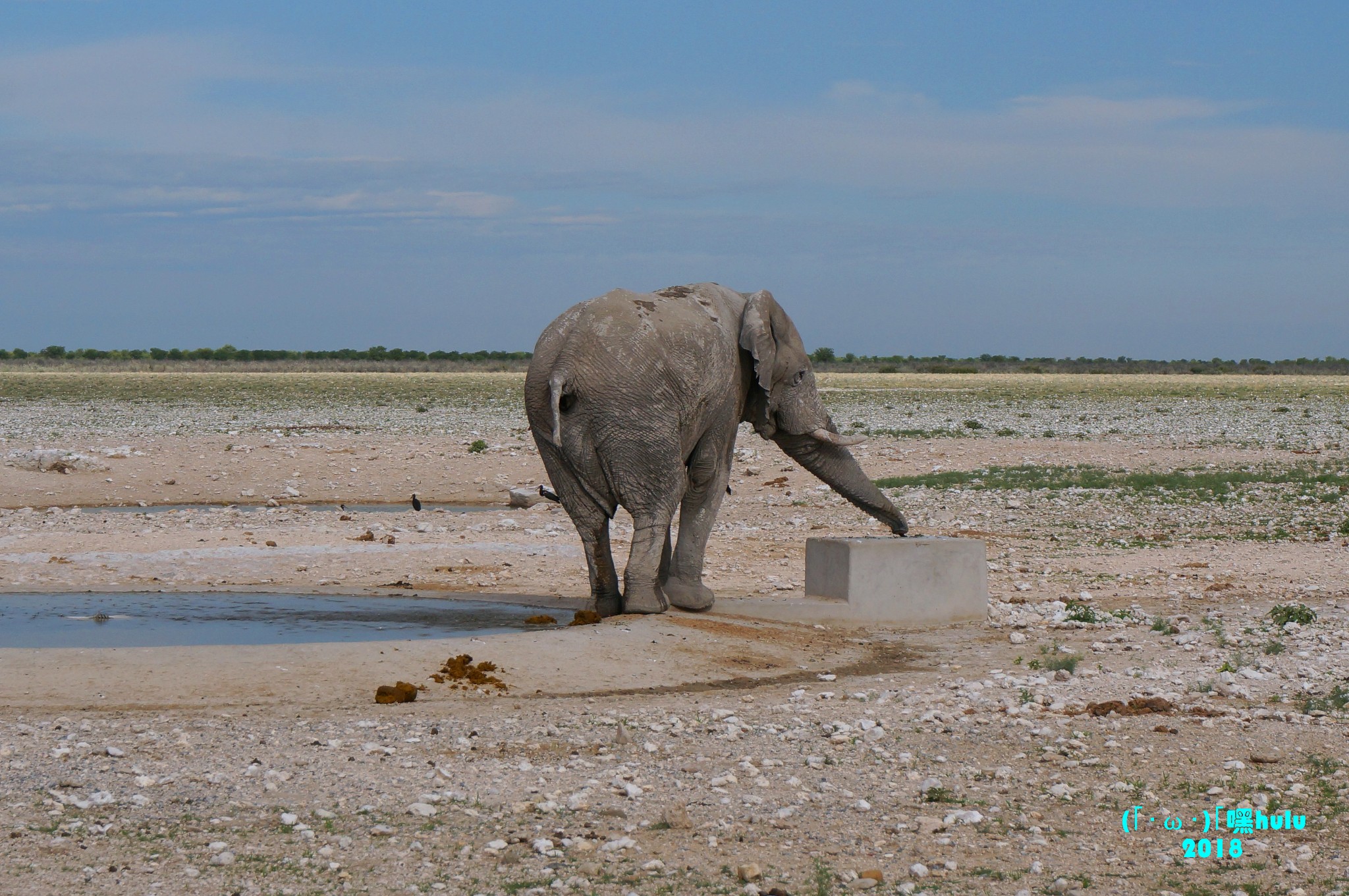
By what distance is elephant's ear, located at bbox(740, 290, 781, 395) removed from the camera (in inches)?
487

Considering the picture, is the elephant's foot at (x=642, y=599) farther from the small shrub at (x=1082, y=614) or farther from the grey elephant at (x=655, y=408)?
the small shrub at (x=1082, y=614)

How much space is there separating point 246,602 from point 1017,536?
9989 millimetres

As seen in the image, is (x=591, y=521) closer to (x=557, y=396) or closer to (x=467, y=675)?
(x=557, y=396)

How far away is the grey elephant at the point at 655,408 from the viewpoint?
11383 mm

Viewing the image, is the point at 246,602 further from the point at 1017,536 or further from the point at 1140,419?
the point at 1140,419

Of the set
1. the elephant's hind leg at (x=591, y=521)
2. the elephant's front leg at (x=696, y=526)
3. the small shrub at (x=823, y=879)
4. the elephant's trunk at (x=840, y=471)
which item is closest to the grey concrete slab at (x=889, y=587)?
the elephant's front leg at (x=696, y=526)

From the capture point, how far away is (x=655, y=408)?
11.5 meters

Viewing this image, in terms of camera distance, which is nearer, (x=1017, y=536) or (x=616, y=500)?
(x=616, y=500)

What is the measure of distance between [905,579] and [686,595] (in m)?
1.86

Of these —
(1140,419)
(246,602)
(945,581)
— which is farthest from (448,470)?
(1140,419)

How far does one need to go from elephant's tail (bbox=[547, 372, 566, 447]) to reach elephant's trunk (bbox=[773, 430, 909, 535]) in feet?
8.97

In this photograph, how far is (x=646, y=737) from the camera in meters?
8.50

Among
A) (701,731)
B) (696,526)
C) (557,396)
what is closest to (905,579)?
(696,526)

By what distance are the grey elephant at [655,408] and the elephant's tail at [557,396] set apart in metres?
0.01
